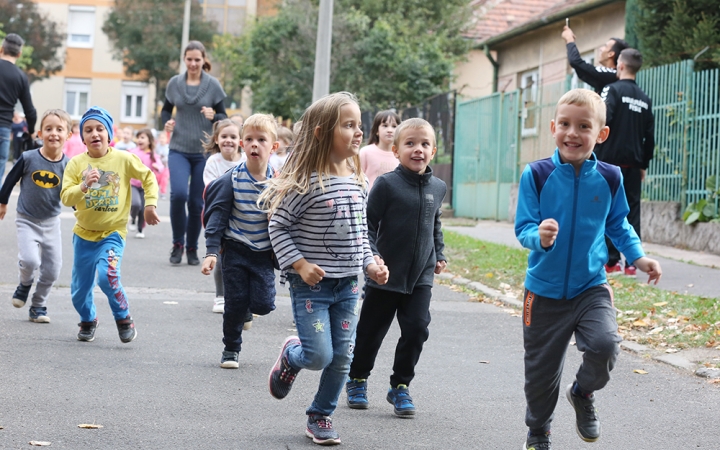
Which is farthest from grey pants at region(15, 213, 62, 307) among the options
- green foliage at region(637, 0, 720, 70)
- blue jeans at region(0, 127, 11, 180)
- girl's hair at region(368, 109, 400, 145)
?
green foliage at region(637, 0, 720, 70)

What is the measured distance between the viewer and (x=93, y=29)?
6606cm

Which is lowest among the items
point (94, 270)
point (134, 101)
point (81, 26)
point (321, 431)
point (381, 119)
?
point (321, 431)

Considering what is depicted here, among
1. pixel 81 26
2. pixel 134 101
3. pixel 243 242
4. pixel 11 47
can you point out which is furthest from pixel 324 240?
pixel 81 26

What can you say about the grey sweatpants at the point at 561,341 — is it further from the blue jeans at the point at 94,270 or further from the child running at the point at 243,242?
the blue jeans at the point at 94,270

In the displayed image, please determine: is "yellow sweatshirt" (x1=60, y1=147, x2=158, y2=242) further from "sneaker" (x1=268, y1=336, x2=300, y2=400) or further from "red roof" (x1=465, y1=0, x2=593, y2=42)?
"red roof" (x1=465, y1=0, x2=593, y2=42)

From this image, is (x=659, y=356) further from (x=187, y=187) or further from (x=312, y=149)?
(x=187, y=187)

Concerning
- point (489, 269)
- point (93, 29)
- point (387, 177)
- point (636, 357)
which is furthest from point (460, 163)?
point (93, 29)

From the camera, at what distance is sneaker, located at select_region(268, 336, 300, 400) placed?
499 centimetres

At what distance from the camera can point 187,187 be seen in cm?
1119

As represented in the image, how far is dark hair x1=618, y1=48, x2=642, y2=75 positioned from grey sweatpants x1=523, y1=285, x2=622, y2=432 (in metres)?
6.63

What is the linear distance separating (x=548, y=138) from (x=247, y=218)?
42.4 feet

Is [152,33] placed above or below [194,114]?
above

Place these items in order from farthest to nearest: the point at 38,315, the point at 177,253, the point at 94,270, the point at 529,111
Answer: the point at 529,111, the point at 177,253, the point at 38,315, the point at 94,270

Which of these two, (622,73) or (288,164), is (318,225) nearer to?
(288,164)
